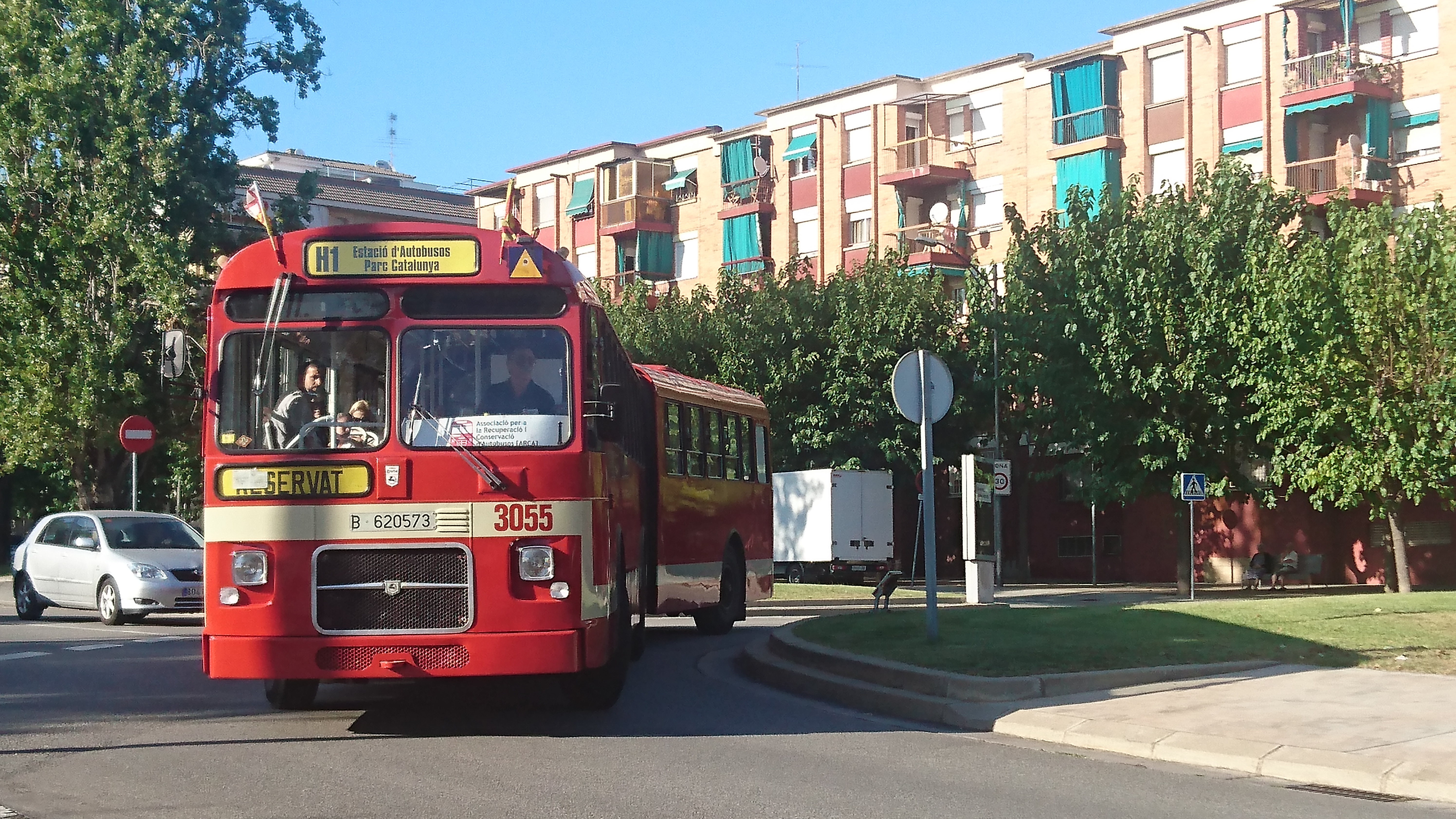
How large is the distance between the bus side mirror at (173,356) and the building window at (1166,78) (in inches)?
1465

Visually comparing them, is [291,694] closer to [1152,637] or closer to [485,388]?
[485,388]

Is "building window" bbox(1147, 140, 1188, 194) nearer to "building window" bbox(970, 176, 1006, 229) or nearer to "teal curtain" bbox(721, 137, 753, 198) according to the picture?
"building window" bbox(970, 176, 1006, 229)

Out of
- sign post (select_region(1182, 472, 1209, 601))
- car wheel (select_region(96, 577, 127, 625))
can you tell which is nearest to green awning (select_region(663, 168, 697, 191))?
sign post (select_region(1182, 472, 1209, 601))

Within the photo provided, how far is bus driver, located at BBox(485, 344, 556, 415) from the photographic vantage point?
9648 millimetres

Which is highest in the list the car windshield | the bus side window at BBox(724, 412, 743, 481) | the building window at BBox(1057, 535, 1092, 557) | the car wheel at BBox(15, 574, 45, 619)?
the bus side window at BBox(724, 412, 743, 481)

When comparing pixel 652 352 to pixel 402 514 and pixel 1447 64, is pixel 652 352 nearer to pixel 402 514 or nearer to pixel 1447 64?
pixel 1447 64

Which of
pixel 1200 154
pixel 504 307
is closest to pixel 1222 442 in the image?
pixel 1200 154

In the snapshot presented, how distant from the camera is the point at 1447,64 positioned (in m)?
37.8

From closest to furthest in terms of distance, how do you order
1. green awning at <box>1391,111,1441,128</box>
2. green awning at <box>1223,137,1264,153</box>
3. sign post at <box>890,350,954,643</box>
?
1. sign post at <box>890,350,954,643</box>
2. green awning at <box>1391,111,1441,128</box>
3. green awning at <box>1223,137,1264,153</box>

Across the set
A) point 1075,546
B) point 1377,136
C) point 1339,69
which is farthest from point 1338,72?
point 1075,546

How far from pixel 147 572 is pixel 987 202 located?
109ft

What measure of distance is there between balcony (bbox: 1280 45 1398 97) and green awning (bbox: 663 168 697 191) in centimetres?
2365

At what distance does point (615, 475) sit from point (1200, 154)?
Result: 34678 mm

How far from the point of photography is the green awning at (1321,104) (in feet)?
127
